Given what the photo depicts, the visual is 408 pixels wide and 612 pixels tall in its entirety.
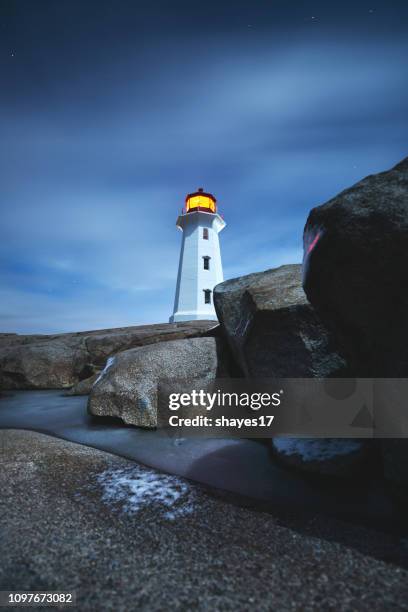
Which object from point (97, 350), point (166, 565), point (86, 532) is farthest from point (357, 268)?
point (97, 350)

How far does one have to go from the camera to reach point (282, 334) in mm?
3092

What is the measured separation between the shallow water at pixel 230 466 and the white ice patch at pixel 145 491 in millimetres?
177

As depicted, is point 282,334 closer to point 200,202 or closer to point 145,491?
point 145,491

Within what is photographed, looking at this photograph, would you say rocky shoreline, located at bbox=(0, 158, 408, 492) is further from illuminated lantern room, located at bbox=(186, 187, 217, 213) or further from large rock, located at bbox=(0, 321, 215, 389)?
illuminated lantern room, located at bbox=(186, 187, 217, 213)

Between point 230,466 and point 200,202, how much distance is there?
1010 inches

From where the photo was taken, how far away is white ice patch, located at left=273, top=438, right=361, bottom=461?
218 centimetres

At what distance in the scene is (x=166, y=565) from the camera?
1.21 m

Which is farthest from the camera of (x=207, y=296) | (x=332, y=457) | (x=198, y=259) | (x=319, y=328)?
(x=198, y=259)

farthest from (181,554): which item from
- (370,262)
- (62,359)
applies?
(62,359)

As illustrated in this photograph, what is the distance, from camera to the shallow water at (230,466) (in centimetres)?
172

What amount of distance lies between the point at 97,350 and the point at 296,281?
5.87 m

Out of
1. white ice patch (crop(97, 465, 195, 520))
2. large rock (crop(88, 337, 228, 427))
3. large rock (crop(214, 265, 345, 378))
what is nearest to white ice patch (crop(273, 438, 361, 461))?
large rock (crop(214, 265, 345, 378))

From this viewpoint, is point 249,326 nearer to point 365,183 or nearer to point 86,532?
point 365,183

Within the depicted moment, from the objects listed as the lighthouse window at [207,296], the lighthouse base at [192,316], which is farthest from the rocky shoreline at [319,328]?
the lighthouse window at [207,296]
